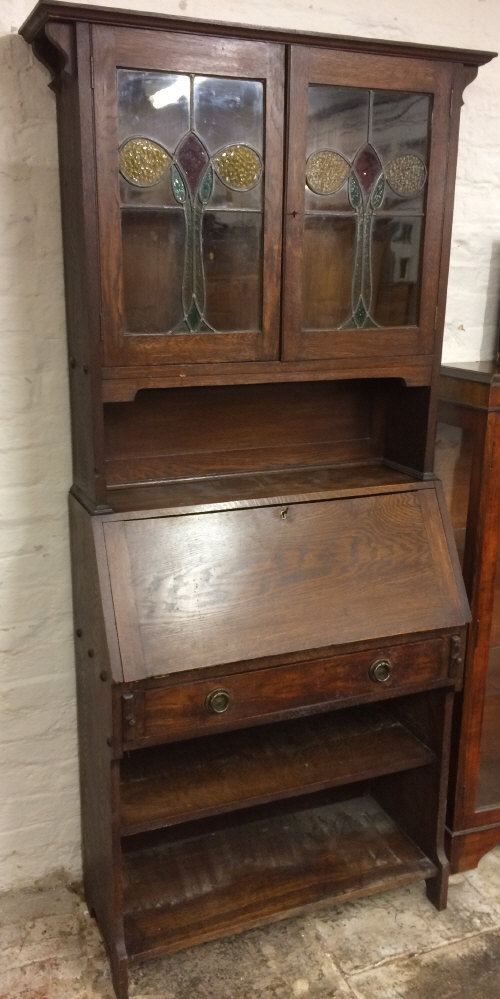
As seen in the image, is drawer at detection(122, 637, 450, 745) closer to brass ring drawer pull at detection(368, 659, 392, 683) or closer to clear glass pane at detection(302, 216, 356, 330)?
brass ring drawer pull at detection(368, 659, 392, 683)

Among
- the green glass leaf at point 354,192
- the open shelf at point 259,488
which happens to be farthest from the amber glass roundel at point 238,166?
the open shelf at point 259,488

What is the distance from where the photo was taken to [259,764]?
2.11 metres

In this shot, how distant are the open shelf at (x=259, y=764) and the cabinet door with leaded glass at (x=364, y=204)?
0.99m

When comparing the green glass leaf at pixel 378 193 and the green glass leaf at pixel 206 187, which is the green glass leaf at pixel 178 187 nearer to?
the green glass leaf at pixel 206 187

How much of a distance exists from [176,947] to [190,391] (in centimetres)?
133

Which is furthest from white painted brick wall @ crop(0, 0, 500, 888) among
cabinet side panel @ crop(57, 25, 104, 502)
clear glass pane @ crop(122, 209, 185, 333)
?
clear glass pane @ crop(122, 209, 185, 333)

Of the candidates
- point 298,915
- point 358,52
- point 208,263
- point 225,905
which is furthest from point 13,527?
point 358,52

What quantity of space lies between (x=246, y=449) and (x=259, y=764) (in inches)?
31.6

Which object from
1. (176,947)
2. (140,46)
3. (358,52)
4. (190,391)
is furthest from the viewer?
(190,391)

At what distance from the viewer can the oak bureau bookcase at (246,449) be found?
1.75 metres

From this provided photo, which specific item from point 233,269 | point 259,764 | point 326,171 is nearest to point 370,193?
point 326,171

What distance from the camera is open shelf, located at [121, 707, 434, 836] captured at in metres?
1.96

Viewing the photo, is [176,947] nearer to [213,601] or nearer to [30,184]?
[213,601]

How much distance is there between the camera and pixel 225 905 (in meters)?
2.09
